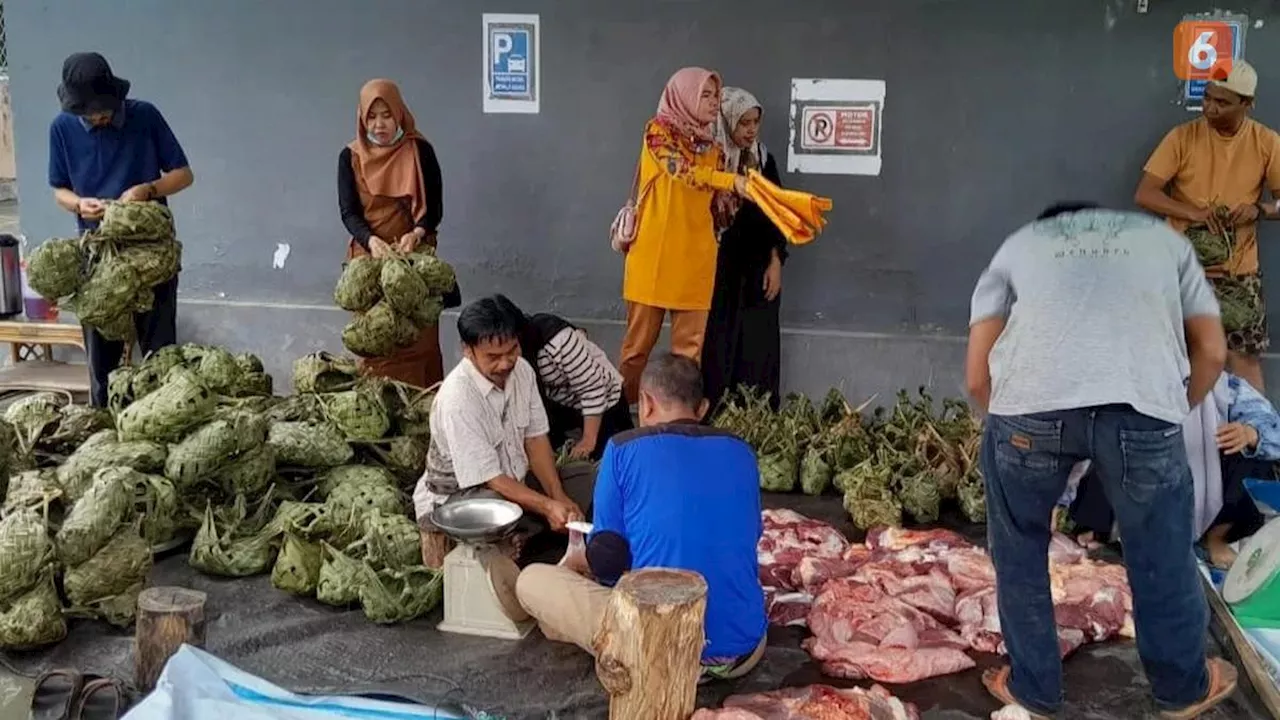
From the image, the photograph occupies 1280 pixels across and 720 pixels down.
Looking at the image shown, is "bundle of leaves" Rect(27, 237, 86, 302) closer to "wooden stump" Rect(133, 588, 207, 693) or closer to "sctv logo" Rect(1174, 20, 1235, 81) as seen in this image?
"wooden stump" Rect(133, 588, 207, 693)

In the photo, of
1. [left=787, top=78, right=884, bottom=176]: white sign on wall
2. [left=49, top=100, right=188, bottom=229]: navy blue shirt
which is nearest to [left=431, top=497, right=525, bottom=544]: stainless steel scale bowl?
[left=49, top=100, right=188, bottom=229]: navy blue shirt

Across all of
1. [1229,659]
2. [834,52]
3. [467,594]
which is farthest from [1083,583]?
[834,52]

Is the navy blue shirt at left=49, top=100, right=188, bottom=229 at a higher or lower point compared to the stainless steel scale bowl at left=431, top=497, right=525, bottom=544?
higher

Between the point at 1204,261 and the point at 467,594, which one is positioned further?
the point at 1204,261

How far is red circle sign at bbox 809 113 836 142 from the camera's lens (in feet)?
21.7

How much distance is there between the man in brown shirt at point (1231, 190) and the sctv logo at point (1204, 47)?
14 centimetres

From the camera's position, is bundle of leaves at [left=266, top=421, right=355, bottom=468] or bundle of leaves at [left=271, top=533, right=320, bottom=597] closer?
bundle of leaves at [left=271, top=533, right=320, bottom=597]

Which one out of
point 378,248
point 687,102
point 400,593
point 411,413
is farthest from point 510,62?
point 400,593

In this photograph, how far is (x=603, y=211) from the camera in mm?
6961

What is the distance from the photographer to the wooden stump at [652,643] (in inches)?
113

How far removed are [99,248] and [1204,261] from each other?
5.10 m

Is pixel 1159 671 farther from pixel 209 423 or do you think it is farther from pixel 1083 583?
pixel 209 423

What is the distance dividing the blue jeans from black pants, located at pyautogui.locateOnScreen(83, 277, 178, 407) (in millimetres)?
3980

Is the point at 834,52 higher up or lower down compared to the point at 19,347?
higher up
